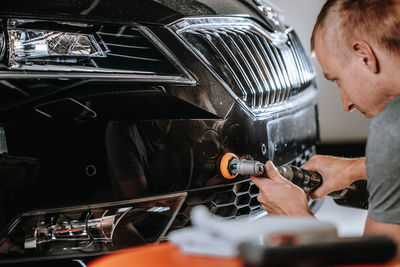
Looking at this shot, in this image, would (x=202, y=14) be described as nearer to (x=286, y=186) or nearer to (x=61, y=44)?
(x=61, y=44)

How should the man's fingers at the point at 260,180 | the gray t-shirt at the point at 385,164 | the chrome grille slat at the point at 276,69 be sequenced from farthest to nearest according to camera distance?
1. the chrome grille slat at the point at 276,69
2. the man's fingers at the point at 260,180
3. the gray t-shirt at the point at 385,164

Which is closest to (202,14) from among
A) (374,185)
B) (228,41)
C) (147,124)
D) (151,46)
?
(228,41)

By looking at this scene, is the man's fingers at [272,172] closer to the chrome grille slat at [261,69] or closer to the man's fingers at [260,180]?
the man's fingers at [260,180]

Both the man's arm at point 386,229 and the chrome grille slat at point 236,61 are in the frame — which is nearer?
the man's arm at point 386,229

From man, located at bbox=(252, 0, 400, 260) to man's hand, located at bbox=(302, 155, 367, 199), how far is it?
385 millimetres

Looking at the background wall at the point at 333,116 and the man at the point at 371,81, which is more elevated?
the man at the point at 371,81

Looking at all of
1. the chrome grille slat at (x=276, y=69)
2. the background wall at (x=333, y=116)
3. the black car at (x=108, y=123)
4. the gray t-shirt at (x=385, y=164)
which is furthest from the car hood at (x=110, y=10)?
the background wall at (x=333, y=116)

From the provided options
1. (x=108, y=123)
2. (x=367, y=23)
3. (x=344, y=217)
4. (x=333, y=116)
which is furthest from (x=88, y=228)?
(x=333, y=116)

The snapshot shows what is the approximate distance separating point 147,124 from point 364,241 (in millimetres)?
890

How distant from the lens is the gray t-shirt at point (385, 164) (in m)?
1.07

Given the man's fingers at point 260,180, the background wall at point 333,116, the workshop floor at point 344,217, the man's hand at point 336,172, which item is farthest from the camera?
the background wall at point 333,116

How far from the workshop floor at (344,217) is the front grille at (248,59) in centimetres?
77

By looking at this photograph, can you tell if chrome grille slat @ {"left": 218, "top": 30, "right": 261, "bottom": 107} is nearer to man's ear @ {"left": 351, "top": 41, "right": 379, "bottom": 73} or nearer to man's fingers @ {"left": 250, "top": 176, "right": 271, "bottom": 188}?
man's fingers @ {"left": 250, "top": 176, "right": 271, "bottom": 188}

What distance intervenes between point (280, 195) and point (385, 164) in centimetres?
40
